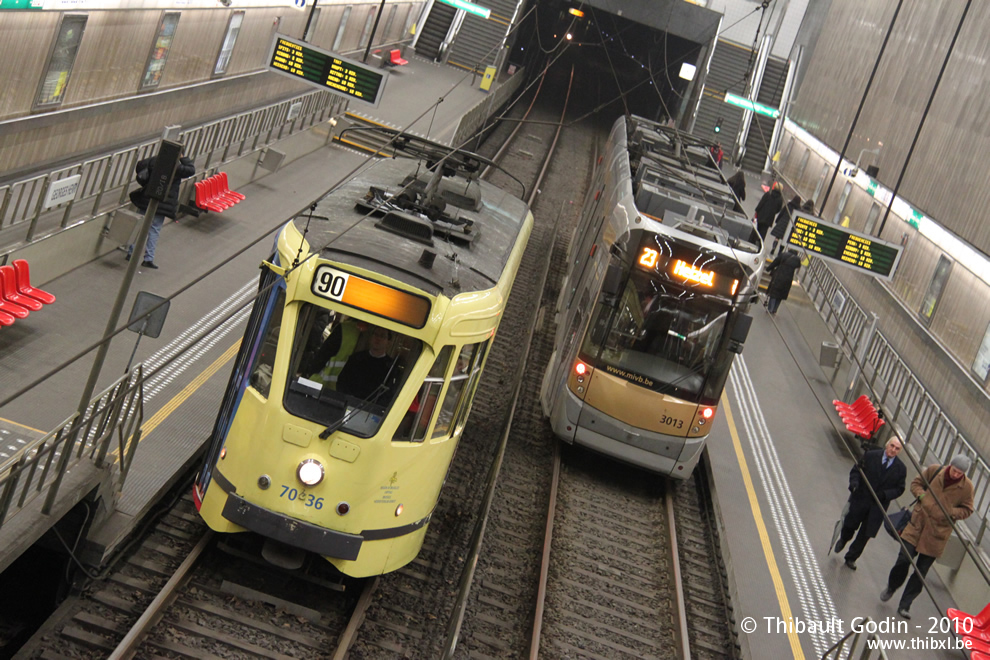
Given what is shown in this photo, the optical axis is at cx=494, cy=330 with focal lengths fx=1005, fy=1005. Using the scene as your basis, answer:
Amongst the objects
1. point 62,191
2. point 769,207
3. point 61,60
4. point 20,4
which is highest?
point 769,207

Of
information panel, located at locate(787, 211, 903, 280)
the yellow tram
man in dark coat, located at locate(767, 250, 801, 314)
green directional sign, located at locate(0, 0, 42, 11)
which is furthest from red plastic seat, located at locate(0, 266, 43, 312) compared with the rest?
man in dark coat, located at locate(767, 250, 801, 314)

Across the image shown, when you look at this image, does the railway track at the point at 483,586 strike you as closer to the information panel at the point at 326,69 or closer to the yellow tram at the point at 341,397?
the yellow tram at the point at 341,397

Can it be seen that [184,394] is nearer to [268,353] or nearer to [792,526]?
[268,353]

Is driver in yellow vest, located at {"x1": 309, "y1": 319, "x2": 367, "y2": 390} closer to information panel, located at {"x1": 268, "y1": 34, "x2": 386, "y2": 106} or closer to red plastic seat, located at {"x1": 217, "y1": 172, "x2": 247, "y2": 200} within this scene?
red plastic seat, located at {"x1": 217, "y1": 172, "x2": 247, "y2": 200}

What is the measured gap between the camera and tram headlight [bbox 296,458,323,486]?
7.83 meters

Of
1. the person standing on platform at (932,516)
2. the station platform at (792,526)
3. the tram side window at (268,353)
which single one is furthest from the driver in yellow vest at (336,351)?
the person standing on platform at (932,516)

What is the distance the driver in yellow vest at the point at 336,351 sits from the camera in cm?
805

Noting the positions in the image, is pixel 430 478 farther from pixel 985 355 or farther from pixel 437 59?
pixel 437 59

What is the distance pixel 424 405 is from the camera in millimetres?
8320

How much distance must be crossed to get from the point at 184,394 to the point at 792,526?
25.9 feet

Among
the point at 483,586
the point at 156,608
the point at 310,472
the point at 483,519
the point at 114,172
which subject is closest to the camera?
the point at 156,608

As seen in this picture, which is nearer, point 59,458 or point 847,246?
point 59,458

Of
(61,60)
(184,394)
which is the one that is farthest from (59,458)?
(61,60)

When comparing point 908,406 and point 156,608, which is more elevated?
point 908,406
